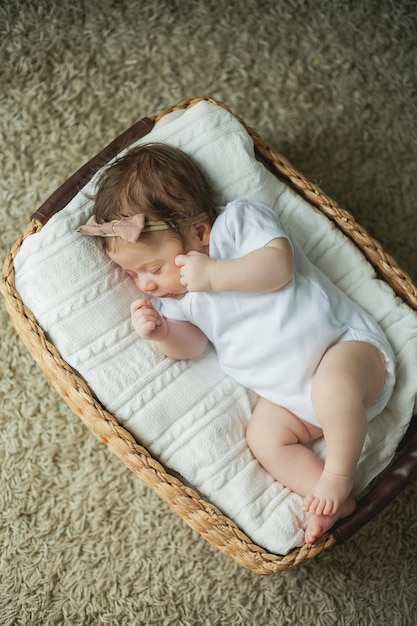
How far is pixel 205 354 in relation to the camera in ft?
4.80

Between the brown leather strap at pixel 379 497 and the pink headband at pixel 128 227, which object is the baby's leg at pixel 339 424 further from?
the pink headband at pixel 128 227

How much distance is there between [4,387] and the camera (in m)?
1.68

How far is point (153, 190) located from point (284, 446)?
1.94ft

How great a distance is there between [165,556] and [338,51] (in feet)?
4.84

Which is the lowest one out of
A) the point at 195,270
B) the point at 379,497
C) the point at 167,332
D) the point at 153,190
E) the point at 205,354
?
the point at 379,497

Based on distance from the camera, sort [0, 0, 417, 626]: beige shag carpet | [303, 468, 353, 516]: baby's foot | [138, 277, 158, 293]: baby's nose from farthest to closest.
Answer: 1. [0, 0, 417, 626]: beige shag carpet
2. [138, 277, 158, 293]: baby's nose
3. [303, 468, 353, 516]: baby's foot

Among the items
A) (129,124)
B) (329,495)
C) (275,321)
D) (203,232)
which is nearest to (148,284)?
(203,232)

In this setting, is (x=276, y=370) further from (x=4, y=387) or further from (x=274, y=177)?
(x=4, y=387)

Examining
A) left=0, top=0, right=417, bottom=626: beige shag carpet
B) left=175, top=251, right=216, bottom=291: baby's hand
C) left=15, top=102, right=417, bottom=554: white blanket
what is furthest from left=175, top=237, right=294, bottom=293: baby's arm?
left=0, top=0, right=417, bottom=626: beige shag carpet

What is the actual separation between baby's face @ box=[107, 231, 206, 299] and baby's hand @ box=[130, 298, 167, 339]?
35mm

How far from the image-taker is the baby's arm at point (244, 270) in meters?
1.26

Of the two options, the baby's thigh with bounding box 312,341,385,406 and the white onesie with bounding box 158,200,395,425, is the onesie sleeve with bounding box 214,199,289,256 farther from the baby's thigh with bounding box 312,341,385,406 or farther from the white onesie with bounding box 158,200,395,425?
the baby's thigh with bounding box 312,341,385,406

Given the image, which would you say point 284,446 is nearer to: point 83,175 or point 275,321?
point 275,321

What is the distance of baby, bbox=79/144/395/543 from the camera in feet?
4.13
